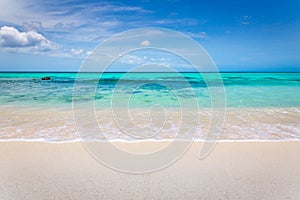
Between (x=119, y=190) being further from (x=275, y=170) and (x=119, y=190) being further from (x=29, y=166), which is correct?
(x=275, y=170)

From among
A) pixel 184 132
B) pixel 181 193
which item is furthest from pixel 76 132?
pixel 181 193

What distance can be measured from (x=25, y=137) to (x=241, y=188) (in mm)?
3866

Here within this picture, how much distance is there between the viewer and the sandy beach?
7.70 feet

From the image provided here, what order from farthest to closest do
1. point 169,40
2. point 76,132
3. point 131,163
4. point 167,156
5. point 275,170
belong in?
point 169,40 → point 76,132 → point 167,156 → point 131,163 → point 275,170

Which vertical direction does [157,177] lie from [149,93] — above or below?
below

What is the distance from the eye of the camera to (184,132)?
470 centimetres

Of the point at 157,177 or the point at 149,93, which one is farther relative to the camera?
the point at 149,93

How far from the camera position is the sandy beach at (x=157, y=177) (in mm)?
2348

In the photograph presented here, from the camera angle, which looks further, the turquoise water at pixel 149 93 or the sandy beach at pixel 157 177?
the turquoise water at pixel 149 93

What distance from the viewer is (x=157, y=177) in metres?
2.68

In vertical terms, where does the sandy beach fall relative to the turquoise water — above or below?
below

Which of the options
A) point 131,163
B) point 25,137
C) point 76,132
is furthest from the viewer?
point 76,132

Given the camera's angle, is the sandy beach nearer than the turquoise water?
Yes

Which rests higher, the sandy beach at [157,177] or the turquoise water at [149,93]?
the turquoise water at [149,93]
